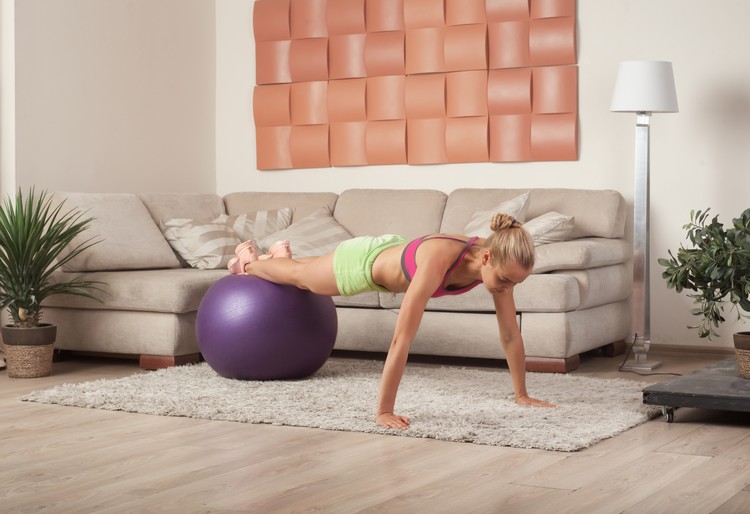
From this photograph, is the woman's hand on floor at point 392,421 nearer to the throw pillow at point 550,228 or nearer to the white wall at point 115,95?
the throw pillow at point 550,228

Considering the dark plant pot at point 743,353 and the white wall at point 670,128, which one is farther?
the white wall at point 670,128

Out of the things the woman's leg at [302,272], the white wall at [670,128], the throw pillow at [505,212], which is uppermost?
the white wall at [670,128]

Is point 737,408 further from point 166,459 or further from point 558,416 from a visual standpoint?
point 166,459

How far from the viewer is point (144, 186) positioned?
6.67 meters

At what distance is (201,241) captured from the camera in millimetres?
5906

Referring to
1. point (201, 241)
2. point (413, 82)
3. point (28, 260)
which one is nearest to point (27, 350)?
point (28, 260)

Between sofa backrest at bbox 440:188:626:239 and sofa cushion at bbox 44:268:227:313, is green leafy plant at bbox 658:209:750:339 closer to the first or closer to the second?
sofa backrest at bbox 440:188:626:239

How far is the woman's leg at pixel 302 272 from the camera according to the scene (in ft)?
14.1

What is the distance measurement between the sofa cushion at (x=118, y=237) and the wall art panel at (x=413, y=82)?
4.39 ft

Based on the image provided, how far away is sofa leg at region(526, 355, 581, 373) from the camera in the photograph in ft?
16.3

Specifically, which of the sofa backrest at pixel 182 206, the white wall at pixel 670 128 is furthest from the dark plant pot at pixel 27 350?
the white wall at pixel 670 128

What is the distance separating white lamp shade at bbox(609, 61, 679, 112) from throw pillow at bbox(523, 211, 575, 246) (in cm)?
63

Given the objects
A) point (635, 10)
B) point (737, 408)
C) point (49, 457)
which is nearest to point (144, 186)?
point (635, 10)

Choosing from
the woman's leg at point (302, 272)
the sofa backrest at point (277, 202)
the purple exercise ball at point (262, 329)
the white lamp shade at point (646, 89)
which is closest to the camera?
the woman's leg at point (302, 272)
